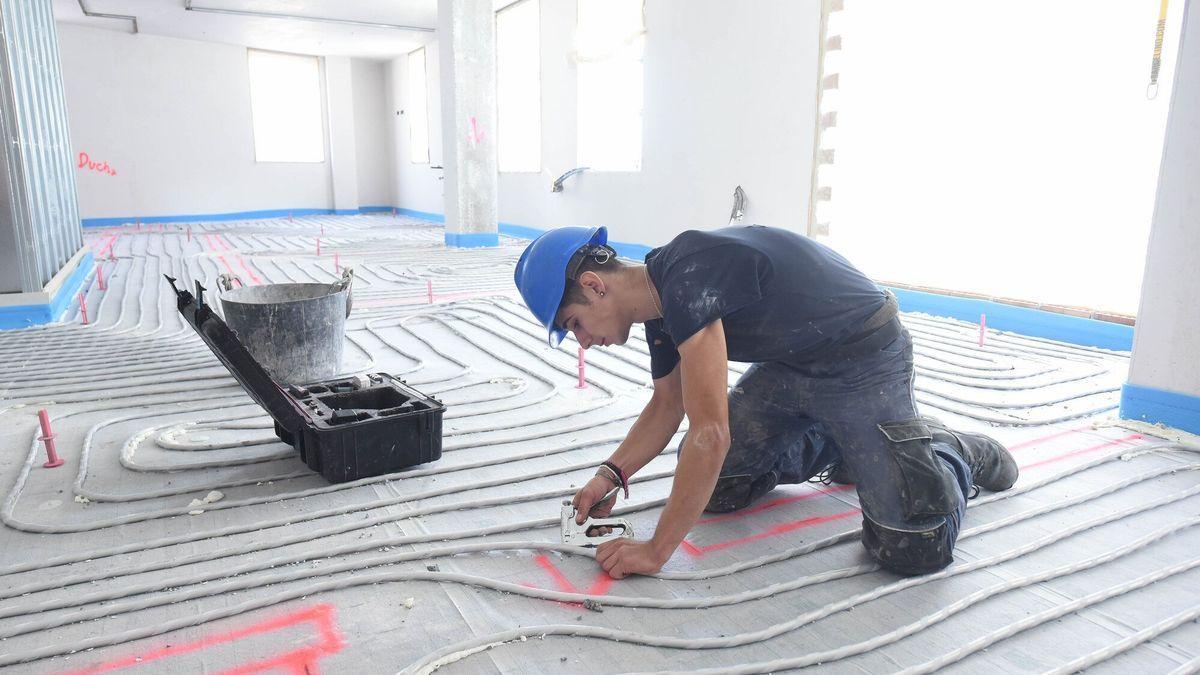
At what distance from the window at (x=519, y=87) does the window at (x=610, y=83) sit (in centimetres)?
119

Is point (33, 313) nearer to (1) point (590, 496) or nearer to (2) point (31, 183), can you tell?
(2) point (31, 183)

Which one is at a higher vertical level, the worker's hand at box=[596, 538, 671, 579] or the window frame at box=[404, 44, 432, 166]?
the window frame at box=[404, 44, 432, 166]

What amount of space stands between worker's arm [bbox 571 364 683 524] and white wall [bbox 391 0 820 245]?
14.1 ft

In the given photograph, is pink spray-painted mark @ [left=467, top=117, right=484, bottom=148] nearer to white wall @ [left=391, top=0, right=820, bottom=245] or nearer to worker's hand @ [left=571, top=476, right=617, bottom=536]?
white wall @ [left=391, top=0, right=820, bottom=245]

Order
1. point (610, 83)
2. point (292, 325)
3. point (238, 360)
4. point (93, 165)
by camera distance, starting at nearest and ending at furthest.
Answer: point (238, 360)
point (292, 325)
point (610, 83)
point (93, 165)

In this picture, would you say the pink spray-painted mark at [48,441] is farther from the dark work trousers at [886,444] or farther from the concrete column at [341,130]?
the concrete column at [341,130]

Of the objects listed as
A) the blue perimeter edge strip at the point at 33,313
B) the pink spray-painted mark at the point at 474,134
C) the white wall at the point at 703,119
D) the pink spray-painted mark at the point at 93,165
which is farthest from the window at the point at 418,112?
the blue perimeter edge strip at the point at 33,313

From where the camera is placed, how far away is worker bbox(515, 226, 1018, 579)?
155cm

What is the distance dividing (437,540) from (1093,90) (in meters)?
5.15

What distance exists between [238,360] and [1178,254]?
3.20 meters

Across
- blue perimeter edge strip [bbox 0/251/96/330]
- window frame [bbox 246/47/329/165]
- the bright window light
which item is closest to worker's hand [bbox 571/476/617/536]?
the bright window light

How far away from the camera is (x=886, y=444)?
181 centimetres

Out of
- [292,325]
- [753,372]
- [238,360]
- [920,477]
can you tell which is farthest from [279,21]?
[920,477]

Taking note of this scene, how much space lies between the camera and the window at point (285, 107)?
13.8m
